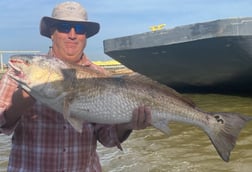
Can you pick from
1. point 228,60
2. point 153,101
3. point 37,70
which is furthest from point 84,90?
point 228,60

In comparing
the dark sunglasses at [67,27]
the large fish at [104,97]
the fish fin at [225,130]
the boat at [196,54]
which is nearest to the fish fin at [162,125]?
the large fish at [104,97]

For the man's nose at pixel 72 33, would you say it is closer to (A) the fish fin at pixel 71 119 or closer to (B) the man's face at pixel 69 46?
(B) the man's face at pixel 69 46

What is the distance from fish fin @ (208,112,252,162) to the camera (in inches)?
130

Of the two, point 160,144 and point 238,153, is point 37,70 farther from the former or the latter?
point 160,144

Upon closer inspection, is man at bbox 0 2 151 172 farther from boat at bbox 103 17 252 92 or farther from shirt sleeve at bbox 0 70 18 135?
boat at bbox 103 17 252 92

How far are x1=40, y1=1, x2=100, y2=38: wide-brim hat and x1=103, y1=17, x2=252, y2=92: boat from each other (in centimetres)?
864

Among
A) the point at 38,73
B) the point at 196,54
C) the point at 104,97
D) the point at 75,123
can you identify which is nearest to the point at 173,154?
the point at 104,97

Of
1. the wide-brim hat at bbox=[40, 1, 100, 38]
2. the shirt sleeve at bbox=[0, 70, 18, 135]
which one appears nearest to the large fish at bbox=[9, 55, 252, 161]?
the shirt sleeve at bbox=[0, 70, 18, 135]

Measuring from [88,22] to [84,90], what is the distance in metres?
0.55

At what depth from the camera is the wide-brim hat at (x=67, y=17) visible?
3078 mm

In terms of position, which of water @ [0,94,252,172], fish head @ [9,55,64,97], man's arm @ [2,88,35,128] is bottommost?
water @ [0,94,252,172]

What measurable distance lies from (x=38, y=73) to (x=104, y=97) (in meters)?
0.47

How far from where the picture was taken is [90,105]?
2855mm

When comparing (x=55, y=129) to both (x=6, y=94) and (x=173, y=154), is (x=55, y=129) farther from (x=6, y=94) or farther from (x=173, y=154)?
(x=173, y=154)
